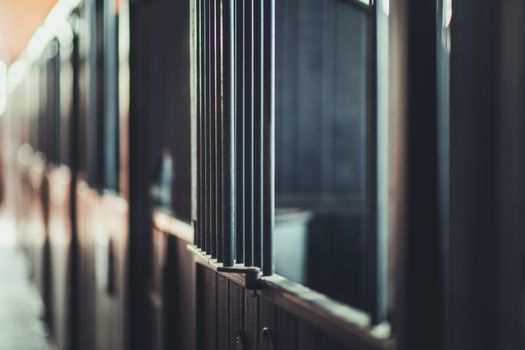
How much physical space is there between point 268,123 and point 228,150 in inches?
5.4

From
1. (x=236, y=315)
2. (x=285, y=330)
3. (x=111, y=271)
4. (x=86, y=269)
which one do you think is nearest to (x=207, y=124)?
(x=236, y=315)

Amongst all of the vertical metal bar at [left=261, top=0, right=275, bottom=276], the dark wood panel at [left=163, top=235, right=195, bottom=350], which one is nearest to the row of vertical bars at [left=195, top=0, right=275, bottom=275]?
the vertical metal bar at [left=261, top=0, right=275, bottom=276]

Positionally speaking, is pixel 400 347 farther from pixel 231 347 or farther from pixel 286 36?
pixel 286 36

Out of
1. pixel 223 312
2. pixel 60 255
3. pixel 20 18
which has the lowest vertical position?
pixel 60 255

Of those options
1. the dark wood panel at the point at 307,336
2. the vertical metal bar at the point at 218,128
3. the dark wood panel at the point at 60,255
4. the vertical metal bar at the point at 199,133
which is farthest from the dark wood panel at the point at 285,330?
the dark wood panel at the point at 60,255

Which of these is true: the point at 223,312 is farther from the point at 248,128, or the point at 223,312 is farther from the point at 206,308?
the point at 248,128

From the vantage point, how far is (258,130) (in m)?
1.88

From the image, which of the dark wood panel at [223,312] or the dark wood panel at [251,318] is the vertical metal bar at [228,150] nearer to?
the dark wood panel at [251,318]

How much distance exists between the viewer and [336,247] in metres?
5.45

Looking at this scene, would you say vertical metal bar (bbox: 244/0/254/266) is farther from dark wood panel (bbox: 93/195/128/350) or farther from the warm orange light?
the warm orange light

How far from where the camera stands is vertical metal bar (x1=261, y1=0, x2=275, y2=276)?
5.90ft

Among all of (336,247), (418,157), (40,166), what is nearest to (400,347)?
(418,157)

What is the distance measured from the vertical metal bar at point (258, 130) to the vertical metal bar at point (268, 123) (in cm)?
2

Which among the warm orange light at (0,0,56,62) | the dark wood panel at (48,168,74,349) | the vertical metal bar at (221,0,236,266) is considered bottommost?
the dark wood panel at (48,168,74,349)
